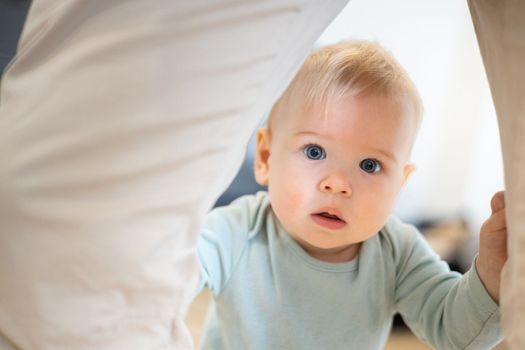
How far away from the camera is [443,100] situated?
2328mm

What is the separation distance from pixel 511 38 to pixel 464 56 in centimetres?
185

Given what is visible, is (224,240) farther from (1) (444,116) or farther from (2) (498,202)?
(1) (444,116)

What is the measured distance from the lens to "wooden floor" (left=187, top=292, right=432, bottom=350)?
176 centimetres

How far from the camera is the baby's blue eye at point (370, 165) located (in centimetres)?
84

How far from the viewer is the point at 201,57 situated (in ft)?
1.75

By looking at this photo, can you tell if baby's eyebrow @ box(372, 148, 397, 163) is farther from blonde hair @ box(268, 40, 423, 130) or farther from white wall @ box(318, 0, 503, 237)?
white wall @ box(318, 0, 503, 237)

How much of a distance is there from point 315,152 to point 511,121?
324 millimetres

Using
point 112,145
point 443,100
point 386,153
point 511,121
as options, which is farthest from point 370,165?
point 443,100

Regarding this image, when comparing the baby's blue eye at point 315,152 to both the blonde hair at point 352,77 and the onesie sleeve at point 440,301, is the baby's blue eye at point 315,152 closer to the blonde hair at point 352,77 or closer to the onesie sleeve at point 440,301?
the blonde hair at point 352,77

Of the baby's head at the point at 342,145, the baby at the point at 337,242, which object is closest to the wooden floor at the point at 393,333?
the baby at the point at 337,242

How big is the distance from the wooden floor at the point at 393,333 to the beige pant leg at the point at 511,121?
1266 mm

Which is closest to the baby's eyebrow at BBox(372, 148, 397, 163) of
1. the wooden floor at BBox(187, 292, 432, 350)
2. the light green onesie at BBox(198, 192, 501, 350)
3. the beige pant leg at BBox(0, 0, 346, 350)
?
the light green onesie at BBox(198, 192, 501, 350)

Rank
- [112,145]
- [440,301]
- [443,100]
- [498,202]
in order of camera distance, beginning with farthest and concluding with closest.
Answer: [443,100] → [440,301] → [498,202] → [112,145]

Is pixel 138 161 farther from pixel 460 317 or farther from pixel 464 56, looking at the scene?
pixel 464 56
